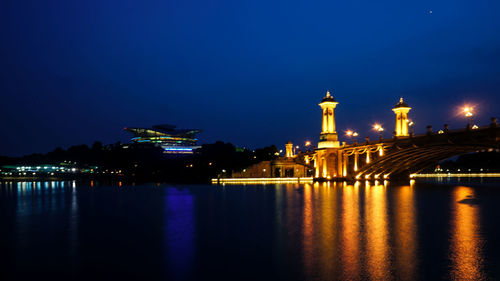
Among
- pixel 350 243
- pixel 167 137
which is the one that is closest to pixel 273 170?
pixel 350 243

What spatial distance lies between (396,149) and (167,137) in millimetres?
141914

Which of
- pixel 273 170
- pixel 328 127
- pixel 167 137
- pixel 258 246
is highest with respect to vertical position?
pixel 167 137

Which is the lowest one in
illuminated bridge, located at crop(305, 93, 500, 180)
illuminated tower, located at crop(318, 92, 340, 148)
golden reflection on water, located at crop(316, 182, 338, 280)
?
golden reflection on water, located at crop(316, 182, 338, 280)

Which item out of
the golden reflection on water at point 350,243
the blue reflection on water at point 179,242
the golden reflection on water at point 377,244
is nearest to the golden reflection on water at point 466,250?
the golden reflection on water at point 377,244

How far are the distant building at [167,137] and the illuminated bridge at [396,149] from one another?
102455 millimetres

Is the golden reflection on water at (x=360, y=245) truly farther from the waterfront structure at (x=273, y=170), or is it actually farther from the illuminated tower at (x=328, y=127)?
the waterfront structure at (x=273, y=170)

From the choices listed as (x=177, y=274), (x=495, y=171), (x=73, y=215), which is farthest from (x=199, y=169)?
(x=495, y=171)

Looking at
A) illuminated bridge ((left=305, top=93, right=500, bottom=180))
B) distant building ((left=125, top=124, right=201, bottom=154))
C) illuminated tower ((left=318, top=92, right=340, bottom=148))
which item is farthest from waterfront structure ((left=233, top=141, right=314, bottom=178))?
distant building ((left=125, top=124, right=201, bottom=154))

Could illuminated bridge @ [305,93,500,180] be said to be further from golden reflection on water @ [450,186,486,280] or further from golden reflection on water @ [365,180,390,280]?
golden reflection on water @ [450,186,486,280]

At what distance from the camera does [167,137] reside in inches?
7382

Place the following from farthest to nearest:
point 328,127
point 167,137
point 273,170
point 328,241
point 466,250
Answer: point 167,137
point 273,170
point 328,127
point 328,241
point 466,250

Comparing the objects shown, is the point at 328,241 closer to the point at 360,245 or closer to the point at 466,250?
the point at 360,245

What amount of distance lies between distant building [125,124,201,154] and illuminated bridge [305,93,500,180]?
102m

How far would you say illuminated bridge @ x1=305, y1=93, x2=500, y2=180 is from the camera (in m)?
45.5
